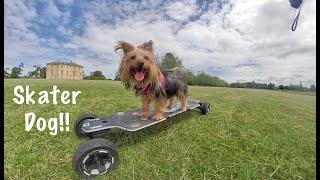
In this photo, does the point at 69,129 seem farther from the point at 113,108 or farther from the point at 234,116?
the point at 234,116

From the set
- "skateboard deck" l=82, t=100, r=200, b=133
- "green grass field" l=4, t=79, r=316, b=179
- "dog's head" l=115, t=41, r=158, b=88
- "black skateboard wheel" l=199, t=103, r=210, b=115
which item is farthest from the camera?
"black skateboard wheel" l=199, t=103, r=210, b=115

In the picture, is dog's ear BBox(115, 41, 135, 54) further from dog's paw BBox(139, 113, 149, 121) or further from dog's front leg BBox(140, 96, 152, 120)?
dog's paw BBox(139, 113, 149, 121)

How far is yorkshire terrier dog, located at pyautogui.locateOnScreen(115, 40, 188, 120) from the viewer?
7.90 feet

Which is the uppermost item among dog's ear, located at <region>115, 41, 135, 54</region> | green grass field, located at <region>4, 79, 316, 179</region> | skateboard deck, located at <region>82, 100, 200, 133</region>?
dog's ear, located at <region>115, 41, 135, 54</region>

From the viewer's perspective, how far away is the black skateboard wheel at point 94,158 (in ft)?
5.76

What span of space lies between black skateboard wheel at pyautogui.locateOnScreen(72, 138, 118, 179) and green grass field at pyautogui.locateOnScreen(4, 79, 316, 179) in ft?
0.24

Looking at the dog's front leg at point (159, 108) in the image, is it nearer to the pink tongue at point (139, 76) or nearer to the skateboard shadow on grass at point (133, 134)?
the skateboard shadow on grass at point (133, 134)

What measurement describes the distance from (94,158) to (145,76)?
955 mm

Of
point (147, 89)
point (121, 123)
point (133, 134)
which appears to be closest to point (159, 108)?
point (147, 89)

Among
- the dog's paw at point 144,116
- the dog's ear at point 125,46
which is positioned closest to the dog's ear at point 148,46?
the dog's ear at point 125,46

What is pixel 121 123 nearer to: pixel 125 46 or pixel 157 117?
pixel 157 117

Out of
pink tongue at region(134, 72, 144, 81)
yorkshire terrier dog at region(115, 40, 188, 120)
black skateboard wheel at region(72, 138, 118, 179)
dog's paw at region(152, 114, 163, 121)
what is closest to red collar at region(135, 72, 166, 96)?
yorkshire terrier dog at region(115, 40, 188, 120)

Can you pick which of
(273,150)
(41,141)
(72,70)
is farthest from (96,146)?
(72,70)

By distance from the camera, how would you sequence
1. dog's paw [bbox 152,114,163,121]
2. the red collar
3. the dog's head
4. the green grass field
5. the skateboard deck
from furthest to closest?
1. dog's paw [bbox 152,114,163,121]
2. the red collar
3. the dog's head
4. the skateboard deck
5. the green grass field
